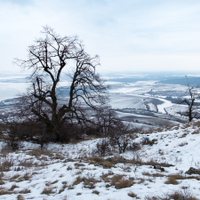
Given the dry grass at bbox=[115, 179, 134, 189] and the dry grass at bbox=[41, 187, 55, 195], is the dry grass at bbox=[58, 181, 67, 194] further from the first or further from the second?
the dry grass at bbox=[115, 179, 134, 189]

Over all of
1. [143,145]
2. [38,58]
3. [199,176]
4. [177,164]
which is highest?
[38,58]

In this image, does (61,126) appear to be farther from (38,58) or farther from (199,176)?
(199,176)

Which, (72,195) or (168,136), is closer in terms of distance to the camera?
(72,195)

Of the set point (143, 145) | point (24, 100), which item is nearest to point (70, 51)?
point (24, 100)

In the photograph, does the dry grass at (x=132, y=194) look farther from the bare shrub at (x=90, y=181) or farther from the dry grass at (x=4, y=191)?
the dry grass at (x=4, y=191)

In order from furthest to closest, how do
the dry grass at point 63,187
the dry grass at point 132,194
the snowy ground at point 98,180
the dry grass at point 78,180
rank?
the dry grass at point 78,180
the dry grass at point 63,187
the snowy ground at point 98,180
the dry grass at point 132,194

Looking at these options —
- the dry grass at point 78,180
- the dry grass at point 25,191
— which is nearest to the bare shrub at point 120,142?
the dry grass at point 78,180

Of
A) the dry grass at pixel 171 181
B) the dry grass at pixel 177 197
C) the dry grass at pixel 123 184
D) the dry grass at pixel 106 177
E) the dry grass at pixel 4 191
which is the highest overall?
the dry grass at pixel 177 197

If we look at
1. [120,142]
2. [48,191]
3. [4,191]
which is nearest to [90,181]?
[48,191]

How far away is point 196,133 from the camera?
786 cm

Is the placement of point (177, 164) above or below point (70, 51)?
below

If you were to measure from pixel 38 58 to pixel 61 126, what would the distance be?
5.58 m

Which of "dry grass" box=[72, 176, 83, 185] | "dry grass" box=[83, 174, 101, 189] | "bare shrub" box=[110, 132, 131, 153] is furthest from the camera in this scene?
"bare shrub" box=[110, 132, 131, 153]

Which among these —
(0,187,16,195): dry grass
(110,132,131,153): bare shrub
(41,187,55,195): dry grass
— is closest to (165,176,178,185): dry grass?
(41,187,55,195): dry grass
